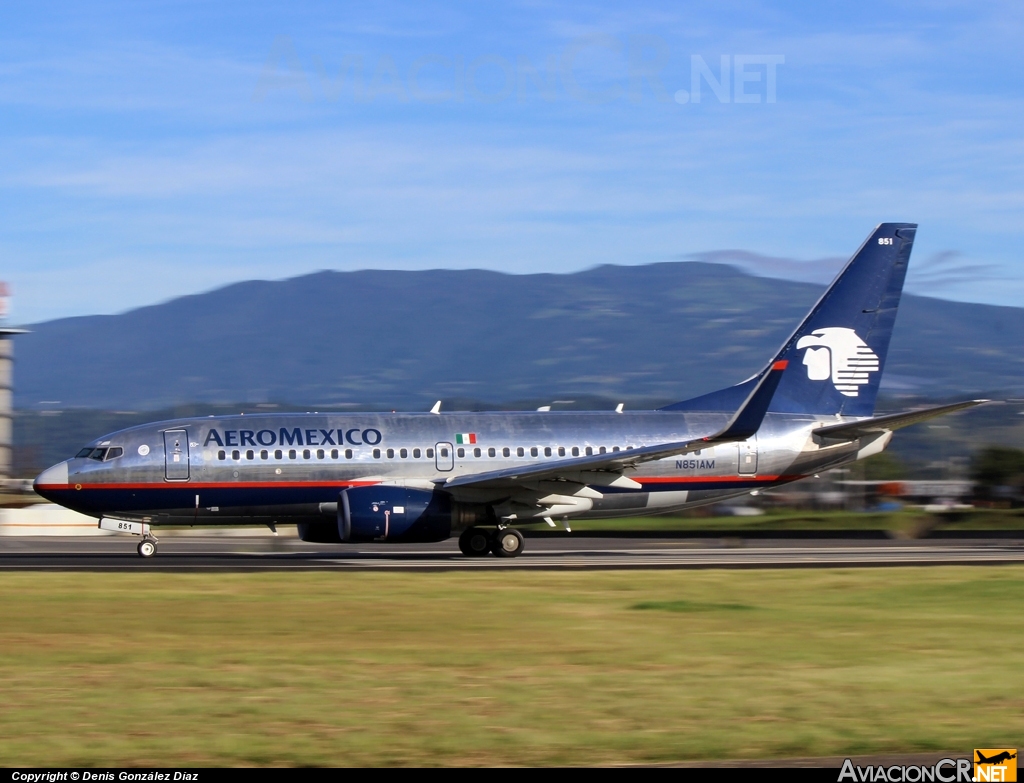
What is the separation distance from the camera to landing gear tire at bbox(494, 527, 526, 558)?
29.9 m

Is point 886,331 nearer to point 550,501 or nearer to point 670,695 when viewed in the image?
point 550,501

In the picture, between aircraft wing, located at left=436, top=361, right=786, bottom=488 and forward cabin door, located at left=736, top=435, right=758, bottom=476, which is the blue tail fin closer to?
forward cabin door, located at left=736, top=435, right=758, bottom=476

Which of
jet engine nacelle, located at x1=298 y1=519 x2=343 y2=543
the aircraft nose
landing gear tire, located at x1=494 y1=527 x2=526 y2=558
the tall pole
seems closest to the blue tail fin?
landing gear tire, located at x1=494 y1=527 x2=526 y2=558

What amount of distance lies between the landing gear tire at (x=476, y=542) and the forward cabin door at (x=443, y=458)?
1620 mm

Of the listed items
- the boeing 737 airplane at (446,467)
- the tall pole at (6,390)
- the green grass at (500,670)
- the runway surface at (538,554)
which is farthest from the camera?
the tall pole at (6,390)

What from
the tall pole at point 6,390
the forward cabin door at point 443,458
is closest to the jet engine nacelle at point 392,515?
the forward cabin door at point 443,458

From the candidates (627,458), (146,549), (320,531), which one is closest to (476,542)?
(320,531)

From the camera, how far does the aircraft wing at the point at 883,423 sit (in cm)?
2882

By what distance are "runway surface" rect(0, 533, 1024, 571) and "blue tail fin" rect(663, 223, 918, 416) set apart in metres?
3.89

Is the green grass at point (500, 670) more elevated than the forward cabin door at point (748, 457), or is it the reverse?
the forward cabin door at point (748, 457)

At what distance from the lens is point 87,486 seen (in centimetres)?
2978

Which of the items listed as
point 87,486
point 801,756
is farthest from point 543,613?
point 87,486

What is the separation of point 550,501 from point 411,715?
1899 cm

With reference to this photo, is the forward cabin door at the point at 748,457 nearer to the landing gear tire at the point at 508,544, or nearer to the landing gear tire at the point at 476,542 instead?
the landing gear tire at the point at 508,544
